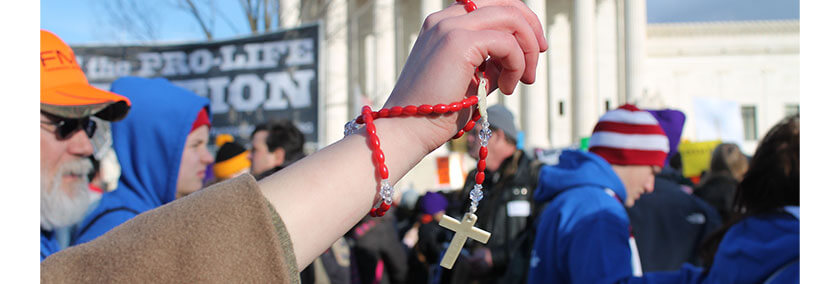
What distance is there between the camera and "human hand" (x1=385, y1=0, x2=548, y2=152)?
935mm

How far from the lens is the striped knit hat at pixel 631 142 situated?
3.01 meters

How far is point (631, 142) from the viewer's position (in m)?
3.03

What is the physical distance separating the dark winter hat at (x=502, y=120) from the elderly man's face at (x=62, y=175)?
2.99m

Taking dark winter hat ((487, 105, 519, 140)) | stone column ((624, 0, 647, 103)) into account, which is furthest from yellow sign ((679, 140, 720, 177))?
stone column ((624, 0, 647, 103))

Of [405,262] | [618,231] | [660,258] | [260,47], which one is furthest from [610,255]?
[260,47]

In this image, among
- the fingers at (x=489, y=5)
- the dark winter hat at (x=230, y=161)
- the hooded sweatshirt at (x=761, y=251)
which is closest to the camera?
the fingers at (x=489, y=5)

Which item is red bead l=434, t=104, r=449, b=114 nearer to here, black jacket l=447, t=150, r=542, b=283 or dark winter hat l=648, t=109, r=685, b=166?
black jacket l=447, t=150, r=542, b=283

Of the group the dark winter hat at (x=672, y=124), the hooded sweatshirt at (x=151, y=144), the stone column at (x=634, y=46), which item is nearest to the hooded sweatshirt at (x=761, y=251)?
the hooded sweatshirt at (x=151, y=144)

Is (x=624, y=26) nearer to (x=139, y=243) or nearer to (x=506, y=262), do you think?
(x=506, y=262)

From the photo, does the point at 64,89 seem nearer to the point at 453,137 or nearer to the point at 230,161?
the point at 453,137

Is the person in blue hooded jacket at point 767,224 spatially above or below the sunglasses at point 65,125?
below

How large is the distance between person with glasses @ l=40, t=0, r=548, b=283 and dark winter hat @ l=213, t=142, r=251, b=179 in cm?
382

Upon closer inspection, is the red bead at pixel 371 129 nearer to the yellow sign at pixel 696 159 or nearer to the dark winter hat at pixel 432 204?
the dark winter hat at pixel 432 204

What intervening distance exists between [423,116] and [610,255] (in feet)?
5.37
